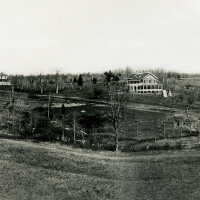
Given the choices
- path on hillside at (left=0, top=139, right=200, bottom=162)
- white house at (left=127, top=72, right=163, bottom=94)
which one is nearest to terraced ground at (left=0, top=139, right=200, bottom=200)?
path on hillside at (left=0, top=139, right=200, bottom=162)

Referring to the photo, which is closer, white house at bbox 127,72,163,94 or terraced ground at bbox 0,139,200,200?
terraced ground at bbox 0,139,200,200

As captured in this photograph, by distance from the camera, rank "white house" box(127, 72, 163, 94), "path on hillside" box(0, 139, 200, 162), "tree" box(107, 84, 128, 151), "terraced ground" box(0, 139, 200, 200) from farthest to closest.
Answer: "white house" box(127, 72, 163, 94)
"tree" box(107, 84, 128, 151)
"path on hillside" box(0, 139, 200, 162)
"terraced ground" box(0, 139, 200, 200)

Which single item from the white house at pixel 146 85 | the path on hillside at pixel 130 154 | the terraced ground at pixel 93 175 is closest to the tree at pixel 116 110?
the path on hillside at pixel 130 154

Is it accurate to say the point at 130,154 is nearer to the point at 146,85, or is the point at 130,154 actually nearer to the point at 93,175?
the point at 93,175

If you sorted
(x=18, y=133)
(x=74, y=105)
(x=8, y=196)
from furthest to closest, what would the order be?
(x=74, y=105), (x=18, y=133), (x=8, y=196)

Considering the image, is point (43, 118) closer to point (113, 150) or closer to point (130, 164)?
point (113, 150)

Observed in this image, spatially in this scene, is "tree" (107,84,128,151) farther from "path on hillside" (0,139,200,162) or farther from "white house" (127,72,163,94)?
"white house" (127,72,163,94)

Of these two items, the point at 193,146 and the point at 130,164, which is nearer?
the point at 130,164

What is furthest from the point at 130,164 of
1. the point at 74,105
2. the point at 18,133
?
the point at 74,105

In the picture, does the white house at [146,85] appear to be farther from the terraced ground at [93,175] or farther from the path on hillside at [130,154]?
the terraced ground at [93,175]
